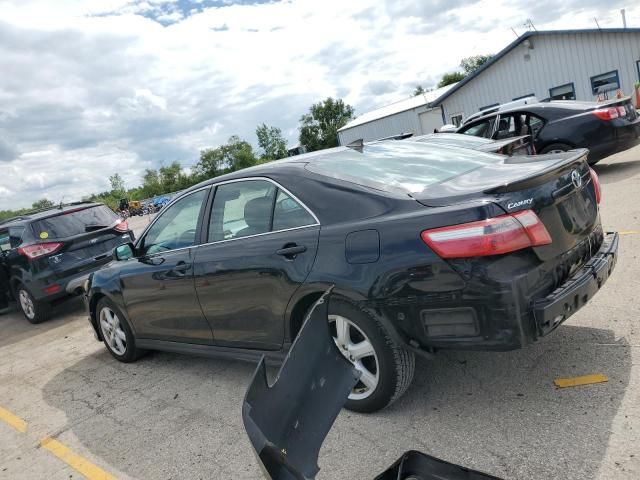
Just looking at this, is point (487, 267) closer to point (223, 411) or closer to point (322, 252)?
point (322, 252)

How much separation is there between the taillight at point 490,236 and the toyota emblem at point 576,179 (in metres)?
0.63

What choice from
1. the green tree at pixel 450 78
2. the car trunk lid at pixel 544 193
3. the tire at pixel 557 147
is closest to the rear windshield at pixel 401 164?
the car trunk lid at pixel 544 193

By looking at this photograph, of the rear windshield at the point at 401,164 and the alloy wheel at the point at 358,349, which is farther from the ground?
the rear windshield at the point at 401,164

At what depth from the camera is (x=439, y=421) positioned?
10.00 feet

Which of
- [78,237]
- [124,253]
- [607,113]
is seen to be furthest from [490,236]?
[607,113]

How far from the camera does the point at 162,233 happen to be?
14.8 feet

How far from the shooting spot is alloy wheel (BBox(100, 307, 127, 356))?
16.9 ft

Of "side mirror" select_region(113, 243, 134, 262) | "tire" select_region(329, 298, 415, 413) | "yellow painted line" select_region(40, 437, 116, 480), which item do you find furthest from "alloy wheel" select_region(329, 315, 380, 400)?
"side mirror" select_region(113, 243, 134, 262)

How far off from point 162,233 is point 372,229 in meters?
2.29

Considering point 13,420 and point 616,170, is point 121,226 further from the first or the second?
point 616,170

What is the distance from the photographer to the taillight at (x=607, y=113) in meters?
8.68

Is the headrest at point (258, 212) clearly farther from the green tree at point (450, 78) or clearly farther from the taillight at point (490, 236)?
the green tree at point (450, 78)

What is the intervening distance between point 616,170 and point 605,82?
16.1 m

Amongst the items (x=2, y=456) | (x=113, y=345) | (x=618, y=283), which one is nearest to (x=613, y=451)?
(x=618, y=283)
